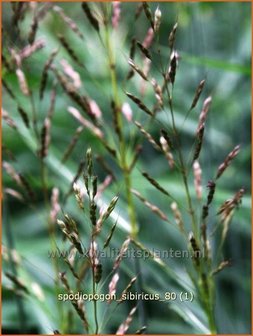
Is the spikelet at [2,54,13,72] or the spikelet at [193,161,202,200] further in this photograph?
the spikelet at [2,54,13,72]

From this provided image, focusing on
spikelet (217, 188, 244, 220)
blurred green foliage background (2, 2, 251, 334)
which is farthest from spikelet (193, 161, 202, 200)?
blurred green foliage background (2, 2, 251, 334)

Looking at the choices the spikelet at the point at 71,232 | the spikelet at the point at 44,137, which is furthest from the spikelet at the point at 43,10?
the spikelet at the point at 71,232

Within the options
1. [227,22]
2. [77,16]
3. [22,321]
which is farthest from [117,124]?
[77,16]

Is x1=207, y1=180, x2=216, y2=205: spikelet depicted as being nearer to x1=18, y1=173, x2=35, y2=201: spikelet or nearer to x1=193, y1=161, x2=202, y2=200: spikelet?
x1=193, y1=161, x2=202, y2=200: spikelet

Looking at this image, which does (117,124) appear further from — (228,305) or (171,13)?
(171,13)

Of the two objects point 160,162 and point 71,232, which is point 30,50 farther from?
point 160,162

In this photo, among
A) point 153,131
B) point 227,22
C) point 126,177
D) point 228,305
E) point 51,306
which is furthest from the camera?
point 227,22

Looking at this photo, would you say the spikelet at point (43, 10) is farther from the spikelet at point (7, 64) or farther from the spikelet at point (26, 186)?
the spikelet at point (26, 186)

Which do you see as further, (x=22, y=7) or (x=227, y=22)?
(x=227, y=22)

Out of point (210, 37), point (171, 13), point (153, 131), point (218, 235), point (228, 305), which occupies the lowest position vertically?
point (228, 305)
